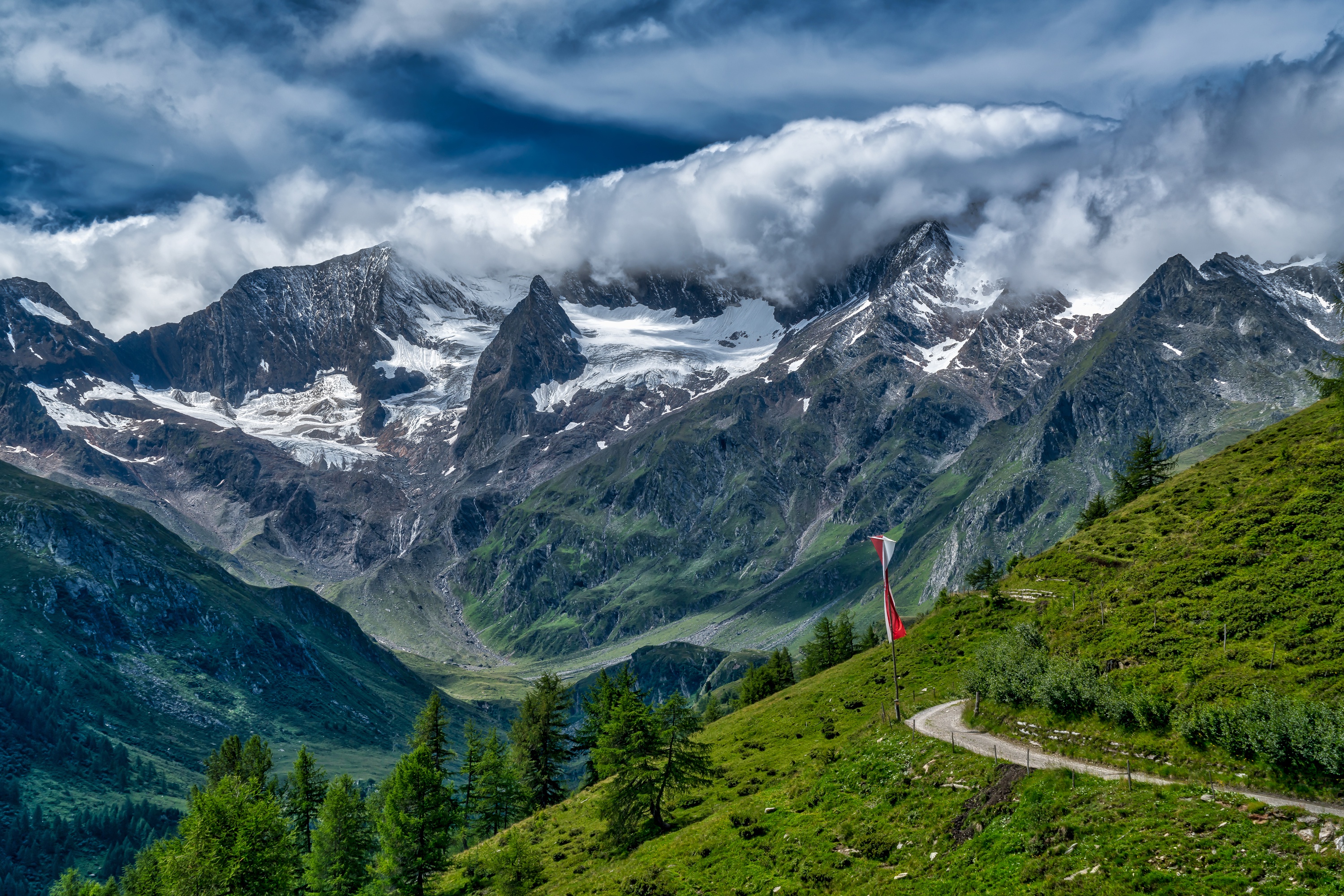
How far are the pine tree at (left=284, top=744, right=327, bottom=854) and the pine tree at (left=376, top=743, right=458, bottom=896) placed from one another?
2125 centimetres

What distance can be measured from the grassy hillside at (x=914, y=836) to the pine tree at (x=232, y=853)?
1364 cm

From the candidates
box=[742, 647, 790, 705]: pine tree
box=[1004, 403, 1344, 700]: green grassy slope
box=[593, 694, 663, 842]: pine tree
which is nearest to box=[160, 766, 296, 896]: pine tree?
box=[593, 694, 663, 842]: pine tree

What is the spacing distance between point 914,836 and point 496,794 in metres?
55.2

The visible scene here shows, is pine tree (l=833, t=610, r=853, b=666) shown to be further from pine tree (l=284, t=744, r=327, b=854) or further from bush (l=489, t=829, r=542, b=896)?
pine tree (l=284, t=744, r=327, b=854)

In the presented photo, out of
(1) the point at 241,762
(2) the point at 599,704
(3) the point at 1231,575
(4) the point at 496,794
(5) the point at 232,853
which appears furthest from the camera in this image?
(1) the point at 241,762

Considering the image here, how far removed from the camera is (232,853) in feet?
193

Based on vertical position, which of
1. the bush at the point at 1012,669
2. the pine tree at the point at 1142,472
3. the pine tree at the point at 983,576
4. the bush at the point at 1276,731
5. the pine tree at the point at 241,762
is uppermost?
the pine tree at the point at 1142,472

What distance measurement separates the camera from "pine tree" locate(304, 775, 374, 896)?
6650 cm

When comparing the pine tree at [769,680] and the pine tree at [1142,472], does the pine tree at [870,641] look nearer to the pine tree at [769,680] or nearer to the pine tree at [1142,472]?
the pine tree at [769,680]

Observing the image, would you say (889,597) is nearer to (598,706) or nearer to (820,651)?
(598,706)

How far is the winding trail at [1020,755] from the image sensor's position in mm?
34688

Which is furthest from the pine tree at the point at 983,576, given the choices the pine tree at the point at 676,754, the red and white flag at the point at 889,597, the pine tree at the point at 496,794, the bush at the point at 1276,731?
the bush at the point at 1276,731

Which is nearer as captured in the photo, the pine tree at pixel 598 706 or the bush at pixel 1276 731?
the bush at pixel 1276 731

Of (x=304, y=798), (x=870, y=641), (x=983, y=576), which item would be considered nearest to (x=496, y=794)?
(x=304, y=798)
